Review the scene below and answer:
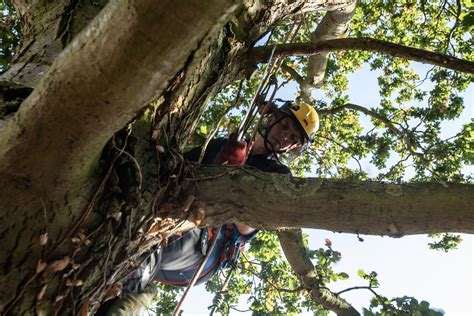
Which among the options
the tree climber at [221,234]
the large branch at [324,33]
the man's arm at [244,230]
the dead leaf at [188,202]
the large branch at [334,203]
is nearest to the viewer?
the large branch at [334,203]

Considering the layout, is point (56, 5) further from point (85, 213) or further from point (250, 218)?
point (250, 218)

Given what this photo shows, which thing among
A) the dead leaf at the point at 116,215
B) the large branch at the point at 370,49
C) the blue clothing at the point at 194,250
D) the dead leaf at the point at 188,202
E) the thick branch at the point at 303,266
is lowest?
the dead leaf at the point at 116,215

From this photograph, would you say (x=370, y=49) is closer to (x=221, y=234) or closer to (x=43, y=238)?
(x=221, y=234)

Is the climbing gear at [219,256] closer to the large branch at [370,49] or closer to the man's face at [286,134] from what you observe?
the man's face at [286,134]

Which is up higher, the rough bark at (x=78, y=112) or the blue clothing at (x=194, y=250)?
the blue clothing at (x=194, y=250)

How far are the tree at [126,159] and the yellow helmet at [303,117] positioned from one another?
1267 millimetres

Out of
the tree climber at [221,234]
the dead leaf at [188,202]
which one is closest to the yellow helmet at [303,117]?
the tree climber at [221,234]

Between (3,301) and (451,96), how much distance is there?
630 cm

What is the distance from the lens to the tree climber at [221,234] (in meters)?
2.57

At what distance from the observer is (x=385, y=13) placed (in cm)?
722

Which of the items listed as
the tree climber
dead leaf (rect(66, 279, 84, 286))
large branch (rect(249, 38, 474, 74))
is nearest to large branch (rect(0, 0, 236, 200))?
dead leaf (rect(66, 279, 84, 286))

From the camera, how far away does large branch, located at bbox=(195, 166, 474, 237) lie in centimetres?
184

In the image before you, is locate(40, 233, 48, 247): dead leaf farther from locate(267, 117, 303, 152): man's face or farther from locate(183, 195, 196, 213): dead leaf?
locate(267, 117, 303, 152): man's face

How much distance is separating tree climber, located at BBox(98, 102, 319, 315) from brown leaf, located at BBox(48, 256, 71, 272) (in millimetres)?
937
